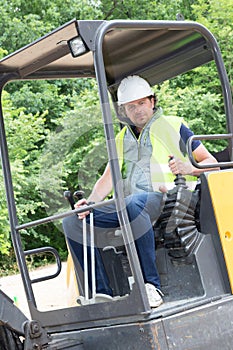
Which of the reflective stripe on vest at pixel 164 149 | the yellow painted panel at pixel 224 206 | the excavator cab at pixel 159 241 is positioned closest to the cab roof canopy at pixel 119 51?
the excavator cab at pixel 159 241

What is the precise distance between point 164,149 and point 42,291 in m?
9.35

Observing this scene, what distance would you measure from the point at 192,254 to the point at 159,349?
68 cm

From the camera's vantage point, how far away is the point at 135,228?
4406 mm

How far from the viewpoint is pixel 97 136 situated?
9.42m

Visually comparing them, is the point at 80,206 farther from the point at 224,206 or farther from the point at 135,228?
the point at 224,206

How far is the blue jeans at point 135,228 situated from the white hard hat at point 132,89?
0.78 metres

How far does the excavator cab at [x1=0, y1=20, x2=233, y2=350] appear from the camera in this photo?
4137 millimetres

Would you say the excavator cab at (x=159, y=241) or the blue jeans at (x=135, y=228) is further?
the blue jeans at (x=135, y=228)

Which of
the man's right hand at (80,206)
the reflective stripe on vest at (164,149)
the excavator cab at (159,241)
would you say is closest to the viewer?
the excavator cab at (159,241)

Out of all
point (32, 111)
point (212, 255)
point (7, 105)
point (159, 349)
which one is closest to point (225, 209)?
point (212, 255)

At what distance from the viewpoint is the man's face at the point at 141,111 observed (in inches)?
196

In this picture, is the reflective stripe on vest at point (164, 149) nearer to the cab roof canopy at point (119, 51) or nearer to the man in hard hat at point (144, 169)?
the man in hard hat at point (144, 169)

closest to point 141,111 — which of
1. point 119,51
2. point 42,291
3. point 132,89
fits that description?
point 132,89

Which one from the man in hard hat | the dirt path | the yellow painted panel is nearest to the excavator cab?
the yellow painted panel
